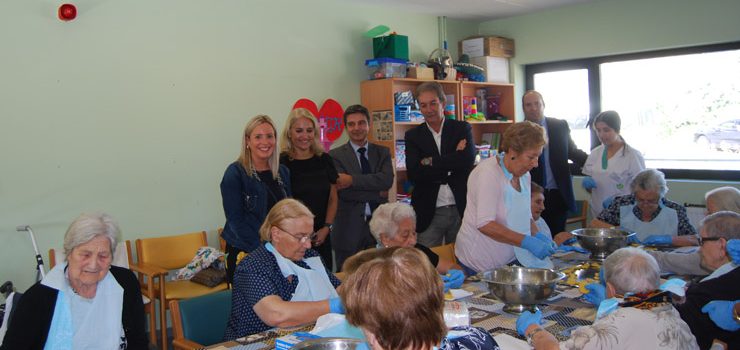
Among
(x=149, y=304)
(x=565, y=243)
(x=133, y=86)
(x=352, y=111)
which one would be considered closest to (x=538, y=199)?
(x=565, y=243)

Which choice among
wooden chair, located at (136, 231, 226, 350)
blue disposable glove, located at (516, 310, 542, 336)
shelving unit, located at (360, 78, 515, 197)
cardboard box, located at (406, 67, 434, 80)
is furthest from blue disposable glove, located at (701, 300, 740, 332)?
cardboard box, located at (406, 67, 434, 80)

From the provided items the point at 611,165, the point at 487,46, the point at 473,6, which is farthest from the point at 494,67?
the point at 611,165

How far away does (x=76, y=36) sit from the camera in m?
3.95

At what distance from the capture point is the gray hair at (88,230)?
216 centimetres

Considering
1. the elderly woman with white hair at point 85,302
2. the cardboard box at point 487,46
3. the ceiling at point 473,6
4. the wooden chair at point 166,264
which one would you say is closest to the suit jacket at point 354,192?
the wooden chair at point 166,264

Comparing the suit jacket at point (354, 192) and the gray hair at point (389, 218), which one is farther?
the suit jacket at point (354, 192)

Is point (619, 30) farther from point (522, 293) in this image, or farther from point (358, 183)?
point (522, 293)

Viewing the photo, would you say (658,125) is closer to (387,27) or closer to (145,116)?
(387,27)

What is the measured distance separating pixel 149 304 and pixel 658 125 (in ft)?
14.7

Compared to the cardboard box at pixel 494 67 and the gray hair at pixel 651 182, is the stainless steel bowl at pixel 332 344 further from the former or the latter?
the cardboard box at pixel 494 67

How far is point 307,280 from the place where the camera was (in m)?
2.38

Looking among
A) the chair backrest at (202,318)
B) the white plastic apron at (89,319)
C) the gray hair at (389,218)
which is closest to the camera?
the white plastic apron at (89,319)

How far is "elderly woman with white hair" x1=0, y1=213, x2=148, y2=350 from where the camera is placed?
2.06m

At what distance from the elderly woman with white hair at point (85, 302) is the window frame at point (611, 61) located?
479 cm
